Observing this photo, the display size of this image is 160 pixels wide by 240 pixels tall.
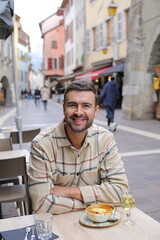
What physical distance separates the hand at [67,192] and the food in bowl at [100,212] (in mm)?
189

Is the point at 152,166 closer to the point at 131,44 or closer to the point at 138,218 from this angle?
the point at 138,218

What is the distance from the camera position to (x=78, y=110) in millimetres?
2309

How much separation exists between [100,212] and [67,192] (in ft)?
1.18

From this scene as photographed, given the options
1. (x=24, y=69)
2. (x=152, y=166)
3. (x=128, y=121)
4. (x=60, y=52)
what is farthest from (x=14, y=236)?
(x=24, y=69)

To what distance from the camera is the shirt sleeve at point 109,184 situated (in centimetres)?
228

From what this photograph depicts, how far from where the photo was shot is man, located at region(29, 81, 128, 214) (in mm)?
2277

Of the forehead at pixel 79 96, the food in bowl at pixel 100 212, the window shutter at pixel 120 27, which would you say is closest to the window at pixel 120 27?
the window shutter at pixel 120 27

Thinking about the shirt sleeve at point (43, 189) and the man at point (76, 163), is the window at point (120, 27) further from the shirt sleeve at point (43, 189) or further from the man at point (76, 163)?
the shirt sleeve at point (43, 189)

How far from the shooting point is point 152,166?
21.2ft

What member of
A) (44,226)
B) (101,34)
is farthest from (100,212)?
(101,34)

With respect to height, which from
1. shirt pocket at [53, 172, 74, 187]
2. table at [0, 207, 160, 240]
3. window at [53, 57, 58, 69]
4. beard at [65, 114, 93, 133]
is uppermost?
window at [53, 57, 58, 69]

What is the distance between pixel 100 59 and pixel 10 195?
72.3 feet

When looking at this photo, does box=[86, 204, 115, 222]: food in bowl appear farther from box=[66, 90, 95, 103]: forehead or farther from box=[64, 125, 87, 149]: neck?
box=[66, 90, 95, 103]: forehead

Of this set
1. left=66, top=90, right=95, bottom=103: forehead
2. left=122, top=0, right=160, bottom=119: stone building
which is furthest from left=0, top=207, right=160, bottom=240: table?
left=122, top=0, right=160, bottom=119: stone building
